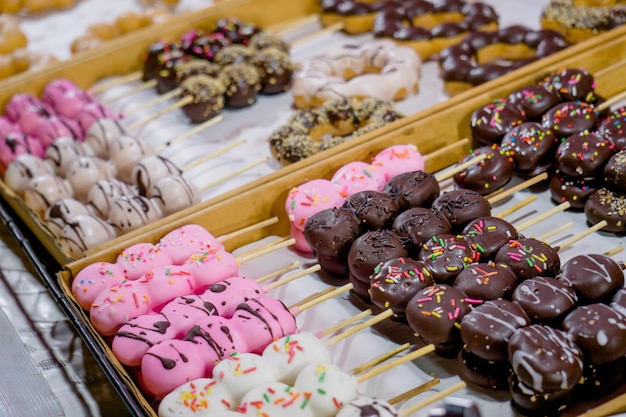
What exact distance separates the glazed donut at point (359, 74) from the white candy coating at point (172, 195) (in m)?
0.76

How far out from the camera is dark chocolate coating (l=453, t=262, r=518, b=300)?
1823 mm

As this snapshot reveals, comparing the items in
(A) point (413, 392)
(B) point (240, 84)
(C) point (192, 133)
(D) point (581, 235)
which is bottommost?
(A) point (413, 392)

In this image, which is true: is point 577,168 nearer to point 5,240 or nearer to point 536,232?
point 536,232

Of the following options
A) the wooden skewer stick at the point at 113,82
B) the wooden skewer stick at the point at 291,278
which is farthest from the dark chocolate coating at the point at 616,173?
the wooden skewer stick at the point at 113,82

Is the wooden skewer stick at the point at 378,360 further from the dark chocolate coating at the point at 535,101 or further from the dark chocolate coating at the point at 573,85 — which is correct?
the dark chocolate coating at the point at 573,85

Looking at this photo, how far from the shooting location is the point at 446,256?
195 centimetres

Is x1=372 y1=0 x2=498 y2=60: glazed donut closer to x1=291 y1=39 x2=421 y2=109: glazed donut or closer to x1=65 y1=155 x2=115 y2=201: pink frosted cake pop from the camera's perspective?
x1=291 y1=39 x2=421 y2=109: glazed donut

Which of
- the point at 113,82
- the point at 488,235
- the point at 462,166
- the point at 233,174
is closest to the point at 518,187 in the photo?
the point at 462,166

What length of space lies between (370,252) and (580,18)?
1652 mm

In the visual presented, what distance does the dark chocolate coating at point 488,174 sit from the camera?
2.31 m

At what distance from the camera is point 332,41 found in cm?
359

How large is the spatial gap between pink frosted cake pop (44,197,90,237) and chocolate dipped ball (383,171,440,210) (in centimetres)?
99

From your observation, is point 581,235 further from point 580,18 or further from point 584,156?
point 580,18

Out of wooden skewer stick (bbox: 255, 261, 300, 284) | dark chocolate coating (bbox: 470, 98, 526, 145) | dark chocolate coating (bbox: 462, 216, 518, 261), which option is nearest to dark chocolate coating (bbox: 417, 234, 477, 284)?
dark chocolate coating (bbox: 462, 216, 518, 261)
